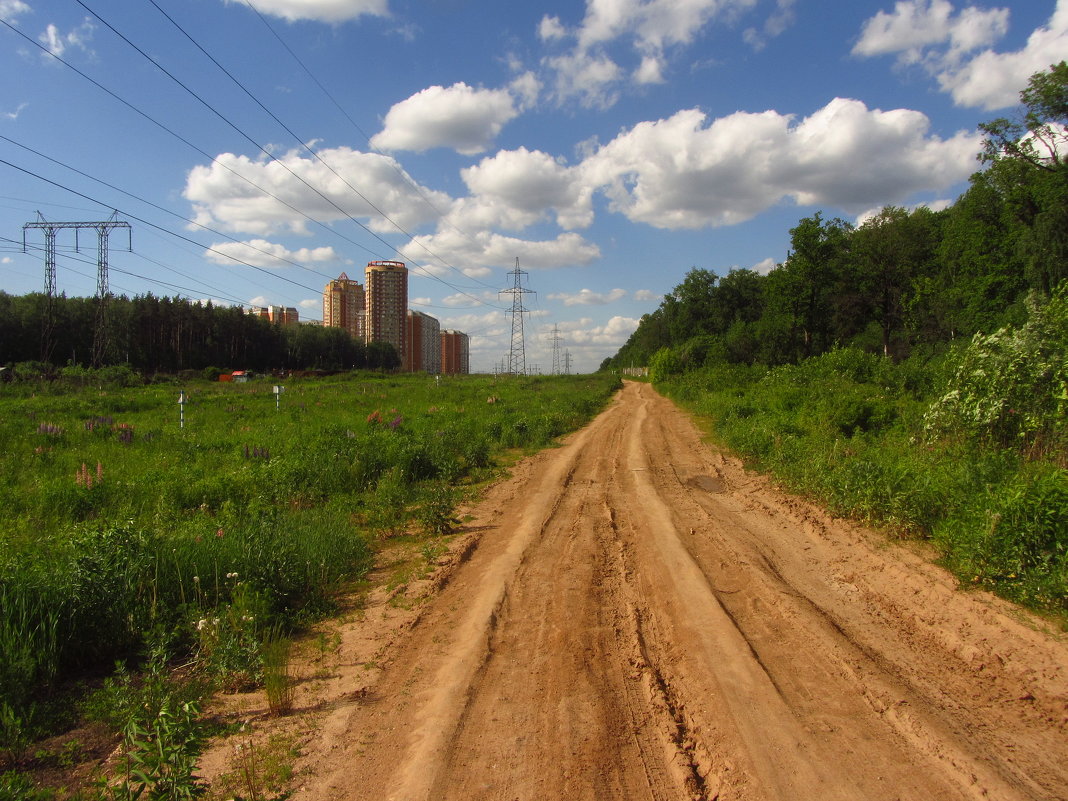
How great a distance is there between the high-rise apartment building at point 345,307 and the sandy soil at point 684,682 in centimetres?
9485

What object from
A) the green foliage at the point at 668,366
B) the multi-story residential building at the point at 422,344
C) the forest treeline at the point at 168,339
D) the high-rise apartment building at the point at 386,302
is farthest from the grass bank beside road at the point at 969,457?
the multi-story residential building at the point at 422,344

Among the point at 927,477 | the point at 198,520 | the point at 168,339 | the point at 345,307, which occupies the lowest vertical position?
the point at 198,520

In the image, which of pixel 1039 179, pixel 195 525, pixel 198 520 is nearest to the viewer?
pixel 195 525

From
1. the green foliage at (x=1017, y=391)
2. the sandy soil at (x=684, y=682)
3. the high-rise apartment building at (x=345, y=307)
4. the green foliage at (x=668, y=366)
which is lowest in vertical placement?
the sandy soil at (x=684, y=682)

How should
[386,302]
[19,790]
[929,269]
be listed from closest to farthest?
[19,790]
[929,269]
[386,302]

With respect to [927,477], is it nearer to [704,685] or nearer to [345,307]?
→ [704,685]

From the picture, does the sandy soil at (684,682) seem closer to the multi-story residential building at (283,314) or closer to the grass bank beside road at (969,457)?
the grass bank beside road at (969,457)

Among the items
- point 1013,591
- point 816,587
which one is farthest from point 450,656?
point 1013,591

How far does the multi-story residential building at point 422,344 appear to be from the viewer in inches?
4980

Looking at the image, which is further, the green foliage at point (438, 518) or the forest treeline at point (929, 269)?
the forest treeline at point (929, 269)

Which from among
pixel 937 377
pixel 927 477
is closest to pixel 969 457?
pixel 927 477

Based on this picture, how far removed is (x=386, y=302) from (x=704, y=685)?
345ft

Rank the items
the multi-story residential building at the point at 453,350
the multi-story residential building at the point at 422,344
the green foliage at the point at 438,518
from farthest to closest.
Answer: the multi-story residential building at the point at 453,350, the multi-story residential building at the point at 422,344, the green foliage at the point at 438,518

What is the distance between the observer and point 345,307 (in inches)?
4144
